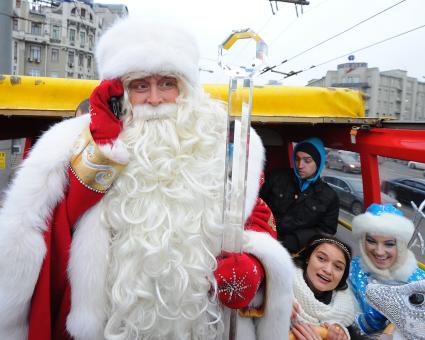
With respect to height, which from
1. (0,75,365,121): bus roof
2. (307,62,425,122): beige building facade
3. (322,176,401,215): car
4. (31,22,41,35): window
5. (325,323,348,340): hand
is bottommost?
(325,323,348,340): hand

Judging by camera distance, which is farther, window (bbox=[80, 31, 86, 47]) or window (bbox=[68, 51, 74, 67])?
window (bbox=[80, 31, 86, 47])

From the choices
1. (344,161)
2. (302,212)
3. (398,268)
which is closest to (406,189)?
(398,268)

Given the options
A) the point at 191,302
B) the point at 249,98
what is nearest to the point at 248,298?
the point at 191,302

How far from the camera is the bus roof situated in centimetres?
223

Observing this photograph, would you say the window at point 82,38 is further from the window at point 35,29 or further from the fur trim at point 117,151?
the fur trim at point 117,151

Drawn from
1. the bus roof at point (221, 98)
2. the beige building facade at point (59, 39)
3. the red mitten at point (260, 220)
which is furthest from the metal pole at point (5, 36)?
the beige building facade at point (59, 39)

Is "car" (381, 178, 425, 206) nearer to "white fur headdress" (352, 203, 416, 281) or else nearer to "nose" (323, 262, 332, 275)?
"white fur headdress" (352, 203, 416, 281)

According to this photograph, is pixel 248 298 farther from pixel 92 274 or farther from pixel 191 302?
pixel 92 274

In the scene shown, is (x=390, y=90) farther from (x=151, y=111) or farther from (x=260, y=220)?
(x=151, y=111)

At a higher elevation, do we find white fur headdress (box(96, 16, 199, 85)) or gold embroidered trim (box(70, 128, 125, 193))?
white fur headdress (box(96, 16, 199, 85))

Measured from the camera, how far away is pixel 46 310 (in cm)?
125

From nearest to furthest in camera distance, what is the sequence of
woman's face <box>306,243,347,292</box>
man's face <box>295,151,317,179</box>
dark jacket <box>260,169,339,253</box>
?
1. woman's face <box>306,243,347,292</box>
2. dark jacket <box>260,169,339,253</box>
3. man's face <box>295,151,317,179</box>

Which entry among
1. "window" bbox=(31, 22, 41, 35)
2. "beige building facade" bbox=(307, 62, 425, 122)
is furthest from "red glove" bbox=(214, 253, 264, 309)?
"window" bbox=(31, 22, 41, 35)

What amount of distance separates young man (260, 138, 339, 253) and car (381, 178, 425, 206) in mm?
400
